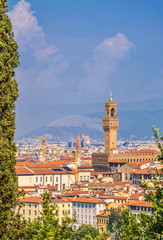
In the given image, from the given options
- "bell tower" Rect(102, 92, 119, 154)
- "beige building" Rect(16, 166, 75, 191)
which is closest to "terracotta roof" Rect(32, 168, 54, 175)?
"beige building" Rect(16, 166, 75, 191)

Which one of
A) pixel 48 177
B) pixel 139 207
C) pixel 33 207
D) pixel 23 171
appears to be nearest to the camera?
pixel 139 207

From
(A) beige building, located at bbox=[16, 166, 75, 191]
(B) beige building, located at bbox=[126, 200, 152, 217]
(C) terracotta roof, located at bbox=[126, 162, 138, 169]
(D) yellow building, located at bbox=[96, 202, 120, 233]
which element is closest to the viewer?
(B) beige building, located at bbox=[126, 200, 152, 217]

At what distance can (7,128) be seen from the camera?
55.0 ft

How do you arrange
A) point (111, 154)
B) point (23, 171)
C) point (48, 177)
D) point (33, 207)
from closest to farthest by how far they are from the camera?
point (33, 207)
point (23, 171)
point (48, 177)
point (111, 154)

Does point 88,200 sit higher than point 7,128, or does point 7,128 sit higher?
point 88,200

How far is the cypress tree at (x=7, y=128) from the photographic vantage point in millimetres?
16141

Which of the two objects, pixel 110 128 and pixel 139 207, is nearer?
pixel 139 207

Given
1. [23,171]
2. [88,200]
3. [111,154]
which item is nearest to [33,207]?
[88,200]

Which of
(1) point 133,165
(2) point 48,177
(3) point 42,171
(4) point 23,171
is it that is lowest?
(2) point 48,177

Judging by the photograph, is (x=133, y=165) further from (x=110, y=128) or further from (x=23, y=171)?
(x=23, y=171)

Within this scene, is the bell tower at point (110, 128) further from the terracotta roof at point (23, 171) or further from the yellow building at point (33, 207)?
the yellow building at point (33, 207)

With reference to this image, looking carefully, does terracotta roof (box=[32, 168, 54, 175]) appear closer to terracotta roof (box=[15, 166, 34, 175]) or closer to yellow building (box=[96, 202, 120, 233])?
terracotta roof (box=[15, 166, 34, 175])

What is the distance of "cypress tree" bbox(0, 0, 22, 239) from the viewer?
1614 centimetres

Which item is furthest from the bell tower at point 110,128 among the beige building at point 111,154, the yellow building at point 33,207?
the yellow building at point 33,207
